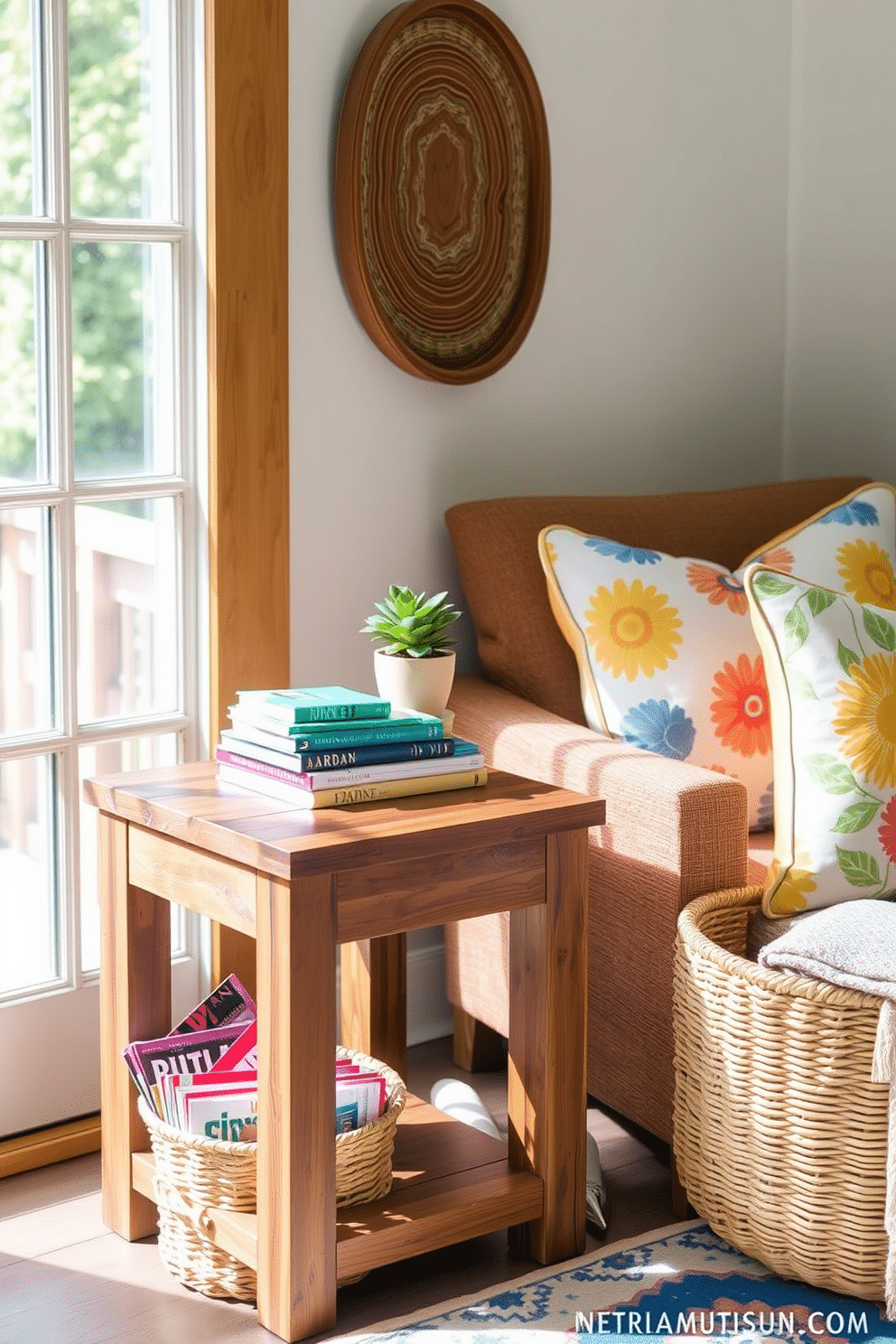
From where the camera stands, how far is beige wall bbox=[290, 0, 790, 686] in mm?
2484

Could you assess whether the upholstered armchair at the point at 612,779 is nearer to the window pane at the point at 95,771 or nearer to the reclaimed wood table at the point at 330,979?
the reclaimed wood table at the point at 330,979

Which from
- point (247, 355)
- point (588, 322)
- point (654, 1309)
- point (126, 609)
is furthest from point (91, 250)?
point (654, 1309)

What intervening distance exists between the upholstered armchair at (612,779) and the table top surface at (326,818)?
191 mm

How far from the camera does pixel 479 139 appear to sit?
2.63 meters

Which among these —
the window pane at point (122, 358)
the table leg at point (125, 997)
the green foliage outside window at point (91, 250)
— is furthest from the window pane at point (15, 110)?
the table leg at point (125, 997)

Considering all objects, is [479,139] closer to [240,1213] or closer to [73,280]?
[73,280]

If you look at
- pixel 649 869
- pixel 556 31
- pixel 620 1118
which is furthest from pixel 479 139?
pixel 620 1118

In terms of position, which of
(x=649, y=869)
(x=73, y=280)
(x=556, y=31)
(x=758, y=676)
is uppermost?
(x=556, y=31)

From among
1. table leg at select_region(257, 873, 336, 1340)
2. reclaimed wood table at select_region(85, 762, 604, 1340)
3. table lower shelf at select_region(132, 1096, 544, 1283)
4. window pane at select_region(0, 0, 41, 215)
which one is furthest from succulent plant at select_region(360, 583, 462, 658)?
window pane at select_region(0, 0, 41, 215)

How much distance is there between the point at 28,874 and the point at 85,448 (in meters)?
0.63

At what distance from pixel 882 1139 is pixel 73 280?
158 centimetres

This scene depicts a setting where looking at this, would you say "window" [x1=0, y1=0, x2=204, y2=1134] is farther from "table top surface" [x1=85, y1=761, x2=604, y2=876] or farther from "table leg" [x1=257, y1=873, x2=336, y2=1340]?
"table leg" [x1=257, y1=873, x2=336, y2=1340]

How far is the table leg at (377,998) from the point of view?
2.28m

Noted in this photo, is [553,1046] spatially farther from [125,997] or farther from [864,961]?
[125,997]
